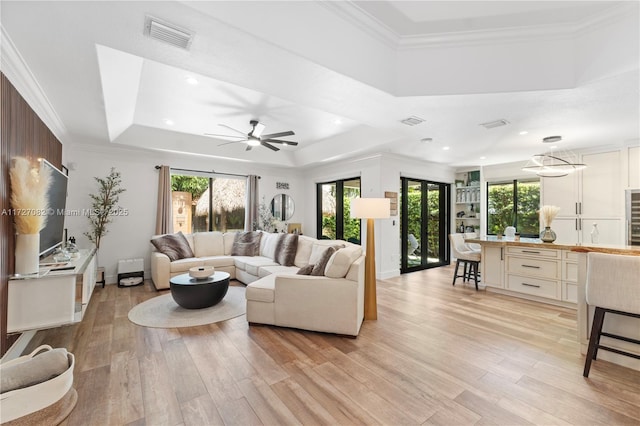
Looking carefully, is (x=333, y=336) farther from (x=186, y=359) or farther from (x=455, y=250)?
(x=455, y=250)

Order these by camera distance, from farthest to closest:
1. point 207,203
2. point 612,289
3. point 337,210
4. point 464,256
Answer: point 337,210
point 207,203
point 464,256
point 612,289

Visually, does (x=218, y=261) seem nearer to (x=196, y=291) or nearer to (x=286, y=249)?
(x=286, y=249)

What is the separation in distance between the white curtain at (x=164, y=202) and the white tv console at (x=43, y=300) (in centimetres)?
331

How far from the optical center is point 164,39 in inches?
76.5

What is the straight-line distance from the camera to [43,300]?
2318 millimetres

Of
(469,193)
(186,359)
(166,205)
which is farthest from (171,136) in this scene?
(469,193)

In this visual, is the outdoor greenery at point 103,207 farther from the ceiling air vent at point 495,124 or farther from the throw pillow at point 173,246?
the ceiling air vent at point 495,124

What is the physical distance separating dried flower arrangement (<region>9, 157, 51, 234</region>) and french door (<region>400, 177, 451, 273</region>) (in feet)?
18.8

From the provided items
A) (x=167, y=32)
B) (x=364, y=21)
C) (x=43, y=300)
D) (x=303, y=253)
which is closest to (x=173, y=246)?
(x=303, y=253)

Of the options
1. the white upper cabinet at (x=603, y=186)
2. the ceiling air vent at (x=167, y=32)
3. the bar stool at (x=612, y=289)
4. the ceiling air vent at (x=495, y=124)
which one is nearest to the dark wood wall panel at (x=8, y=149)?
the ceiling air vent at (x=167, y=32)

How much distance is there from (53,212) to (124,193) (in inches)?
100

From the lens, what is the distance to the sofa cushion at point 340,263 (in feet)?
Answer: 9.89

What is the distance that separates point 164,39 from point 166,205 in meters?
4.46

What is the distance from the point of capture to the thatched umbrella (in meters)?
6.48
